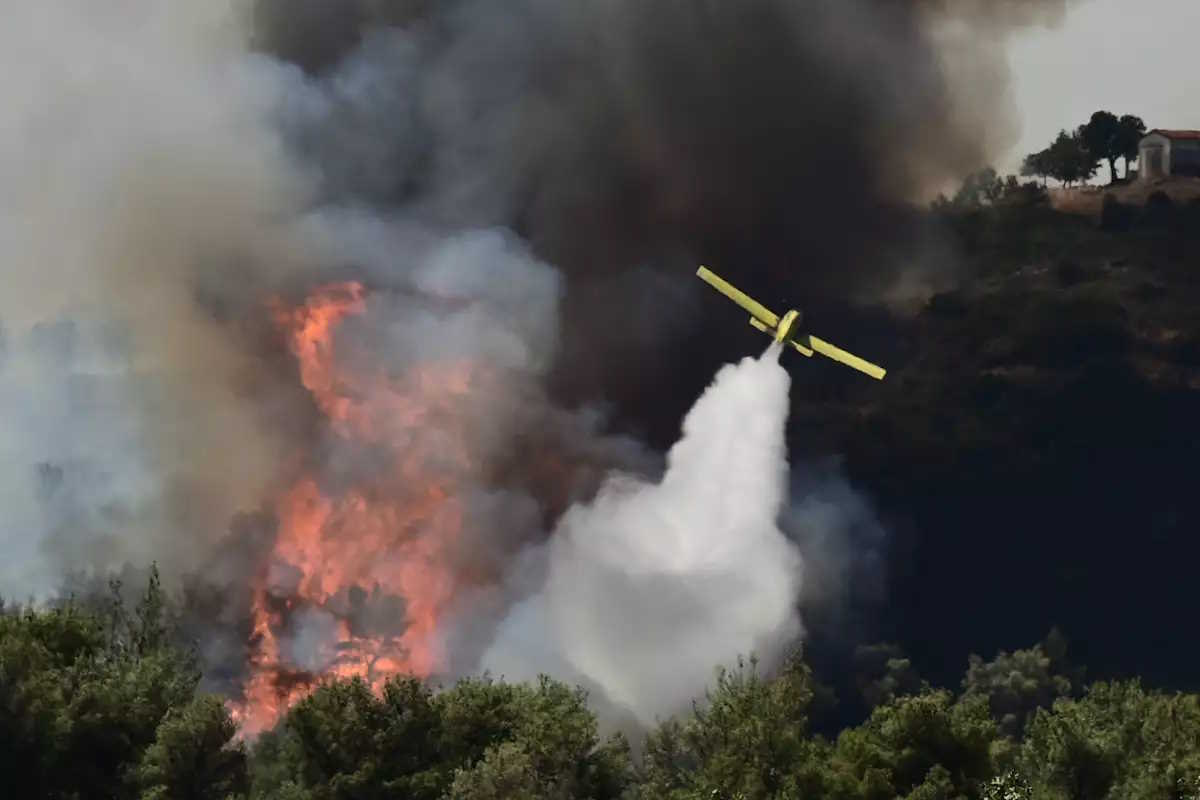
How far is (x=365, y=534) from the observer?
4865 inches

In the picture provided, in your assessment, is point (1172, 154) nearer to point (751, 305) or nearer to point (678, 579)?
point (751, 305)

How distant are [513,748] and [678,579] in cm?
3261

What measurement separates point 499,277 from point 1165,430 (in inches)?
2947

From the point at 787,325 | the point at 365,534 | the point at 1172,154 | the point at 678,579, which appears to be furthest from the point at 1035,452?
the point at 365,534

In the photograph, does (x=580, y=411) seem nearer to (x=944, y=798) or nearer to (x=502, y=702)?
(x=502, y=702)

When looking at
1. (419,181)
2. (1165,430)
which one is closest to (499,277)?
(419,181)

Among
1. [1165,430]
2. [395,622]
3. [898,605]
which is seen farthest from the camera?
[1165,430]

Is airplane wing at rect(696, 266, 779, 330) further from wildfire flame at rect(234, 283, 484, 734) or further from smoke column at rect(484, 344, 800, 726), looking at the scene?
wildfire flame at rect(234, 283, 484, 734)

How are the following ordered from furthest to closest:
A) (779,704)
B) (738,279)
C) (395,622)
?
(738,279) → (395,622) → (779,704)

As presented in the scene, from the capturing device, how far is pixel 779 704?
92625mm

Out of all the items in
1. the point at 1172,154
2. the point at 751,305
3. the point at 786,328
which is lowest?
the point at 786,328

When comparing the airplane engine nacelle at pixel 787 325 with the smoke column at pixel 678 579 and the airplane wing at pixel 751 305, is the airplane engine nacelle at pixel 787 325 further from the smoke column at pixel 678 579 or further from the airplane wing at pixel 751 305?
the smoke column at pixel 678 579

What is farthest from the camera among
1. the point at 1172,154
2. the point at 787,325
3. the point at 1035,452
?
the point at 1172,154

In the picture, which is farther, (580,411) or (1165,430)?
(1165,430)
